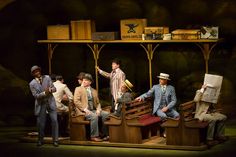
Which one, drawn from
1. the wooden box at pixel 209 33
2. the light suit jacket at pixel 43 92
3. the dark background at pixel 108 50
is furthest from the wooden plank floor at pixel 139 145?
the dark background at pixel 108 50

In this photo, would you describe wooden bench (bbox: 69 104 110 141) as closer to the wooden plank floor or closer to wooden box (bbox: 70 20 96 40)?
the wooden plank floor

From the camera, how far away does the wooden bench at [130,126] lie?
58.5 feet

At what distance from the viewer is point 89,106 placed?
60.6ft

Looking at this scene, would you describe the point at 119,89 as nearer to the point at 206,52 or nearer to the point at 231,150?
the point at 206,52

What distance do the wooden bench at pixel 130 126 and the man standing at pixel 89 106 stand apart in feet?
0.99

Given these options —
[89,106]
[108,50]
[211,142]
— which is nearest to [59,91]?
[89,106]

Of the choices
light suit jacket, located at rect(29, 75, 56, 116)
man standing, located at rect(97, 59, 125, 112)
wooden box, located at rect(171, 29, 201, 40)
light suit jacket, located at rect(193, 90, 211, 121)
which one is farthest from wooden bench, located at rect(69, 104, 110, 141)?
wooden box, located at rect(171, 29, 201, 40)

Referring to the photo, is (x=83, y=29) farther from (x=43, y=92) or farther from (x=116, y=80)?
(x=43, y=92)

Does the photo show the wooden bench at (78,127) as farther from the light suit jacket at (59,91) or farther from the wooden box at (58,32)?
the wooden box at (58,32)

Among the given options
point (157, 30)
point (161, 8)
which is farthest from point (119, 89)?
point (161, 8)

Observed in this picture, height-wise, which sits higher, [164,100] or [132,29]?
[132,29]

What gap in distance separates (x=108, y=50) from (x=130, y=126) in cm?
471

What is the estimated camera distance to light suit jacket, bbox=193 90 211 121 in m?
18.0

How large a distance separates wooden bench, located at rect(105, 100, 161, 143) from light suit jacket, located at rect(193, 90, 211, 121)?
88 centimetres
